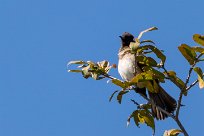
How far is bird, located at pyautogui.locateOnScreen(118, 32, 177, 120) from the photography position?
4.90 m

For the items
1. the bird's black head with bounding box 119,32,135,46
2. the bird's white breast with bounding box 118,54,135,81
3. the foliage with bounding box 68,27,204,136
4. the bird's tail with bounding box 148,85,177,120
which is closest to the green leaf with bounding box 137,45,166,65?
the foliage with bounding box 68,27,204,136

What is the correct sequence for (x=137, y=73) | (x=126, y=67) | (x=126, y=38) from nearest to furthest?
(x=137, y=73), (x=126, y=67), (x=126, y=38)

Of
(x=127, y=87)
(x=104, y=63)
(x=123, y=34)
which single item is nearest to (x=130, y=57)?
(x=123, y=34)

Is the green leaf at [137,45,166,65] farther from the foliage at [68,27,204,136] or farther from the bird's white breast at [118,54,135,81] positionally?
the bird's white breast at [118,54,135,81]

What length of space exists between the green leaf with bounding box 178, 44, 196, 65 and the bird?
48 cm

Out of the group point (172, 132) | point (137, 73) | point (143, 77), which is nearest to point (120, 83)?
point (143, 77)

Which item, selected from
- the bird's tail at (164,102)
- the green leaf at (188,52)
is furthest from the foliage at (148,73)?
the bird's tail at (164,102)

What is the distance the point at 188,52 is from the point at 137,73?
7.91 ft

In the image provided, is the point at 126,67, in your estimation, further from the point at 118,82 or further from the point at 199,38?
the point at 199,38

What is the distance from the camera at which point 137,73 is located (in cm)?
587

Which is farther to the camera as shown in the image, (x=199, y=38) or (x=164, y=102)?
(x=164, y=102)

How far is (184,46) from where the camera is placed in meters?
3.48

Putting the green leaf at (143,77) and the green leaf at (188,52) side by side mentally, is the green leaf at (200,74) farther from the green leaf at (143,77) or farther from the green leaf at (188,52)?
the green leaf at (143,77)

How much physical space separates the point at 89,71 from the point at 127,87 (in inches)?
13.8
